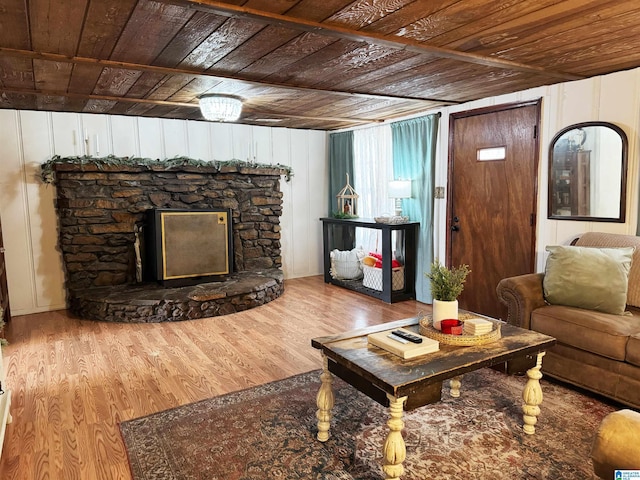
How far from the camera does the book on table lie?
79.6 inches

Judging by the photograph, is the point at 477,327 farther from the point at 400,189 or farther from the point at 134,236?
the point at 134,236

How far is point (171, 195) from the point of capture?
16.8ft

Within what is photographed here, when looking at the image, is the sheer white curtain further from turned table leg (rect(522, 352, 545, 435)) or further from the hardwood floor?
turned table leg (rect(522, 352, 545, 435))

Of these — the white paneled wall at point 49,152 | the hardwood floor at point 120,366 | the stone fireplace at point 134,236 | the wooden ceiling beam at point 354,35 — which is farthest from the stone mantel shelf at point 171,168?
the wooden ceiling beam at point 354,35

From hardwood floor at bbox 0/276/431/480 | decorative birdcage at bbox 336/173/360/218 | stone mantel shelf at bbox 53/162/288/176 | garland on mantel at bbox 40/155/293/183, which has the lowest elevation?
hardwood floor at bbox 0/276/431/480

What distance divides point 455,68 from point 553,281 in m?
1.57

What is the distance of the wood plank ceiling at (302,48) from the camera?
6.68ft

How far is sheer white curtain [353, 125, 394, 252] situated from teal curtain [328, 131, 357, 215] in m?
0.08

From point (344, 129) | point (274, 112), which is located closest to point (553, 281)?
point (274, 112)

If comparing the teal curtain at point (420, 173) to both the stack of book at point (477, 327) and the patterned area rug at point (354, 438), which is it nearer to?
the patterned area rug at point (354, 438)

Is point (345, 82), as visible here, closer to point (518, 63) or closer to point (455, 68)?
point (455, 68)

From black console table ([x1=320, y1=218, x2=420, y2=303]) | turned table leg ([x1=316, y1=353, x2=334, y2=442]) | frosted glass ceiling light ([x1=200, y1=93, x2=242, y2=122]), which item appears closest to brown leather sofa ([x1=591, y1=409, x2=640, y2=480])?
turned table leg ([x1=316, y1=353, x2=334, y2=442])

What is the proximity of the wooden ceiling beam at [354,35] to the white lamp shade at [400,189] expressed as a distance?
189 centimetres

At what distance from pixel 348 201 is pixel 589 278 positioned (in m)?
3.62
